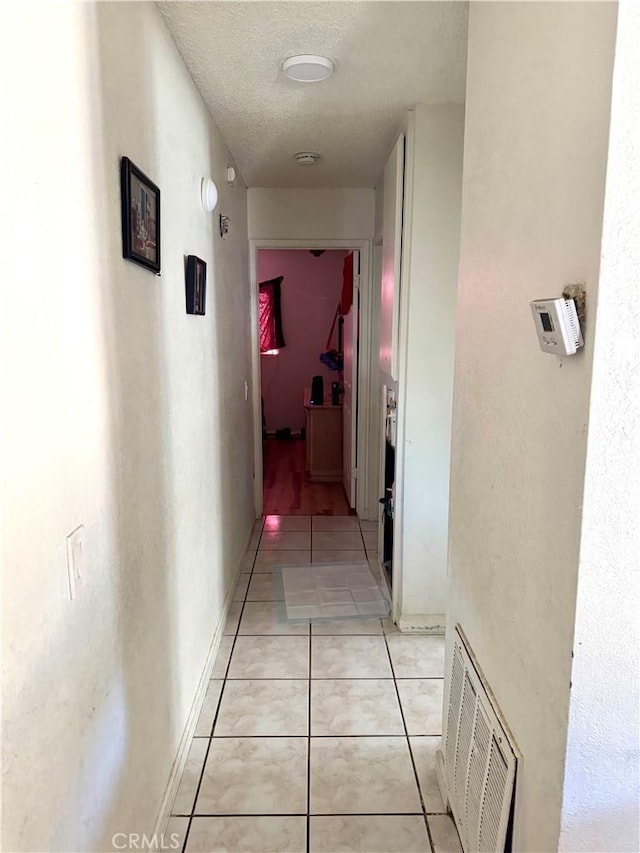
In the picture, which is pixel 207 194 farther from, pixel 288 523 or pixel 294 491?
pixel 294 491

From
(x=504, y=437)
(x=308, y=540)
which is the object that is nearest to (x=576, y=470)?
(x=504, y=437)

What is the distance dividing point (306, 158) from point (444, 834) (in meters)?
2.96

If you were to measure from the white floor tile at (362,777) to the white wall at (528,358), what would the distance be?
2.11ft

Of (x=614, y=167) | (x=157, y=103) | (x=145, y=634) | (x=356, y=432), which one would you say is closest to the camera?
(x=614, y=167)

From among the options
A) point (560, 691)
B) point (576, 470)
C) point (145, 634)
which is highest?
point (576, 470)

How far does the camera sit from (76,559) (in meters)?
1.03

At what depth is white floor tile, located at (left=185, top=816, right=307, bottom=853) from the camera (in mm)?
1529

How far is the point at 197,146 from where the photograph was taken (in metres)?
2.11

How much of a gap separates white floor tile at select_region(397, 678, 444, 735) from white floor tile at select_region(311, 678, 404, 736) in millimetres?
36

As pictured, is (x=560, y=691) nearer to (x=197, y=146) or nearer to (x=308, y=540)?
(x=197, y=146)

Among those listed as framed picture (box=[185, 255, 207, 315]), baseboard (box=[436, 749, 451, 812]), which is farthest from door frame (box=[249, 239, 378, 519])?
baseboard (box=[436, 749, 451, 812])

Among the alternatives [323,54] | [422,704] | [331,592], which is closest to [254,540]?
[331,592]

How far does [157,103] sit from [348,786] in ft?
6.98

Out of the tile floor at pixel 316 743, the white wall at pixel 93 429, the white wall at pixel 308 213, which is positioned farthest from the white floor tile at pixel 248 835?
the white wall at pixel 308 213
